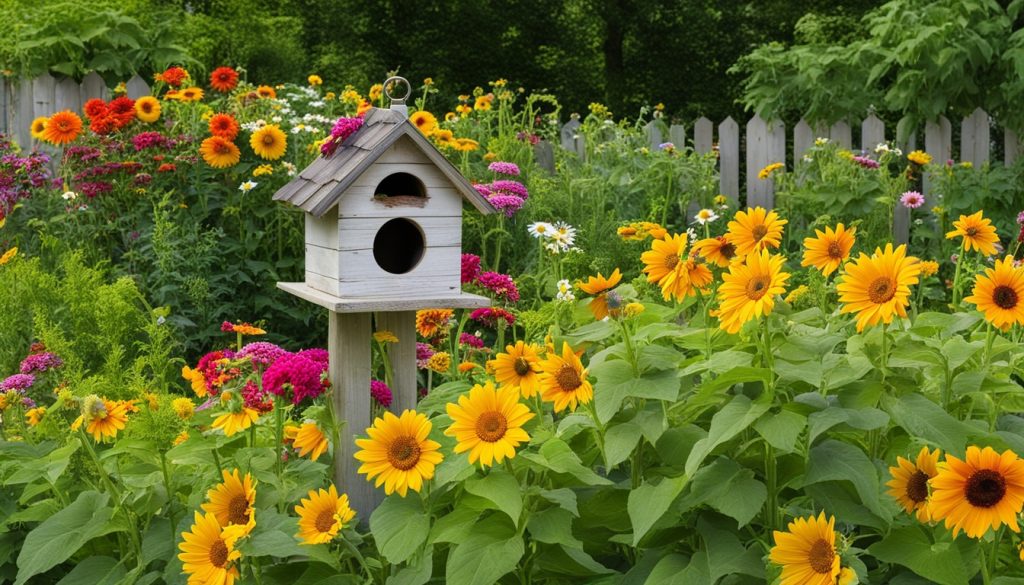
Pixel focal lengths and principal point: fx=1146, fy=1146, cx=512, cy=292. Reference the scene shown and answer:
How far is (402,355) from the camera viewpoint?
119 inches

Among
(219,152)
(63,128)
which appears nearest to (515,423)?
(219,152)

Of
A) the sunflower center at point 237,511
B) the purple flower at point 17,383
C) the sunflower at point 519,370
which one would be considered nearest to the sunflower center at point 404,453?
the sunflower at point 519,370

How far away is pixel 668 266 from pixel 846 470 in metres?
0.60

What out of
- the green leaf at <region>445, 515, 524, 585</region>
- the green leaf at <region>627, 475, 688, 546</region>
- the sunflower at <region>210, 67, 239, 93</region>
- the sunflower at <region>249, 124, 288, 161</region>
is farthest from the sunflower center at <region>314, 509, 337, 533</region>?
the sunflower at <region>210, 67, 239, 93</region>

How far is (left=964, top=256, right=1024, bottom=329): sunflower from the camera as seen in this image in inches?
83.6

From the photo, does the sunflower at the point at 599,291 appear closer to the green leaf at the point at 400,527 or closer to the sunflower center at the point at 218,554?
the green leaf at the point at 400,527

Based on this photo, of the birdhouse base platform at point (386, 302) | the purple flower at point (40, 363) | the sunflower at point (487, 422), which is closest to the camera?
the sunflower at point (487, 422)

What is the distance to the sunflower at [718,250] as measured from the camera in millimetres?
2484

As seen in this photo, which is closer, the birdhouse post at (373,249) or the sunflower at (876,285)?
the sunflower at (876,285)

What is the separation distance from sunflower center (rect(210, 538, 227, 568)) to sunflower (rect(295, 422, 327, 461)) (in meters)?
0.47

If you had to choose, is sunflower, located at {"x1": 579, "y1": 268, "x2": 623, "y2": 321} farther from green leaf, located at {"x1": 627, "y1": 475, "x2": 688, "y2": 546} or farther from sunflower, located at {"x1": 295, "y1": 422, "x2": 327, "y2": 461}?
sunflower, located at {"x1": 295, "y1": 422, "x2": 327, "y2": 461}

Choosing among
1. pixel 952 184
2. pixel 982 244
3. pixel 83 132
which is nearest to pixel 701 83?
pixel 952 184

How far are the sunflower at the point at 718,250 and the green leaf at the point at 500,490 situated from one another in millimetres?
667

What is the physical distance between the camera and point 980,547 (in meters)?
2.00
